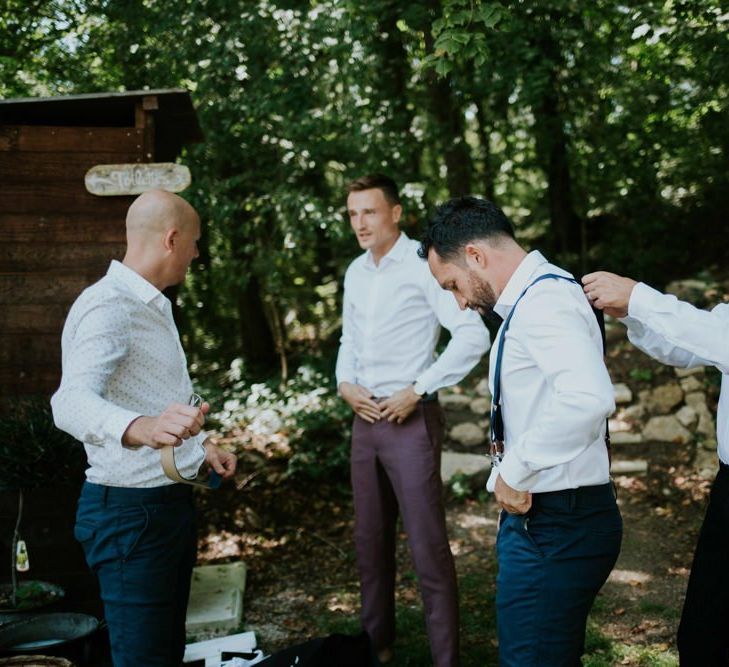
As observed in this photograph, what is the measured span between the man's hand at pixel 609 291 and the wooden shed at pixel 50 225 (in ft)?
9.09

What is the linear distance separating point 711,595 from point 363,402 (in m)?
1.73

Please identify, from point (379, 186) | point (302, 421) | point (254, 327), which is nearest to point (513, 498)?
point (379, 186)

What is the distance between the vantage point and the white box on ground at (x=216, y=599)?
439 centimetres

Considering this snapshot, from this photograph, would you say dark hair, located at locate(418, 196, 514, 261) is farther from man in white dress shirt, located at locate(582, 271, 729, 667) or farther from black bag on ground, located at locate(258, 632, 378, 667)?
black bag on ground, located at locate(258, 632, 378, 667)

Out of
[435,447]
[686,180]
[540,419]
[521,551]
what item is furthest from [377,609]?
[686,180]

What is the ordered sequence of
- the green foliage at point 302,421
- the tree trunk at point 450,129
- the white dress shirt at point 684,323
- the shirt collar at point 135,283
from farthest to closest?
the tree trunk at point 450,129 → the green foliage at point 302,421 → the shirt collar at point 135,283 → the white dress shirt at point 684,323

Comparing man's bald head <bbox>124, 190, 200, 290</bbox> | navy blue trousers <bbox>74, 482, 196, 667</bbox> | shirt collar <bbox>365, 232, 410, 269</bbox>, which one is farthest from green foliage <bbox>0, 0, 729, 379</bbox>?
navy blue trousers <bbox>74, 482, 196, 667</bbox>

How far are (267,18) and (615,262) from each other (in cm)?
637

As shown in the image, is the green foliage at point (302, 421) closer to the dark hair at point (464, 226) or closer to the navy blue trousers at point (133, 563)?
the navy blue trousers at point (133, 563)

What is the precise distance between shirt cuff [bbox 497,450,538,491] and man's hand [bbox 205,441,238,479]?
1192 millimetres

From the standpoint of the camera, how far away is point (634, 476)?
254 inches

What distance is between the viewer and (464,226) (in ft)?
8.02

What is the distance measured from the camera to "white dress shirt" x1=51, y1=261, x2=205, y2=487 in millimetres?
2191

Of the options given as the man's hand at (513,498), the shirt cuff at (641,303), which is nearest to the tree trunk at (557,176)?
the shirt cuff at (641,303)
